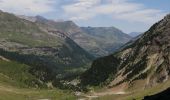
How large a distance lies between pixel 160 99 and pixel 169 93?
2691mm

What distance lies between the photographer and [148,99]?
98.2m

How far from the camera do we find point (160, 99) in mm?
93312

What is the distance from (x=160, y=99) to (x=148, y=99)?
17.7 feet

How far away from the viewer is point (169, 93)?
93.8 meters

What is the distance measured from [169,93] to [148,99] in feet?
21.6
